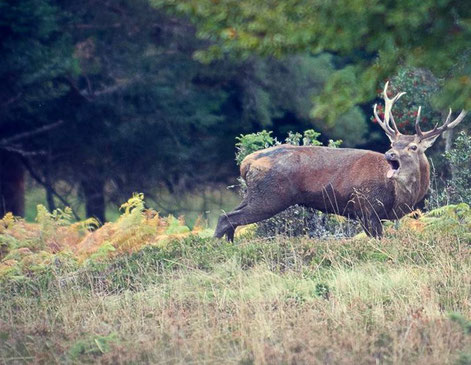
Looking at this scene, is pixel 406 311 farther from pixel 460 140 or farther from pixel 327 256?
pixel 460 140

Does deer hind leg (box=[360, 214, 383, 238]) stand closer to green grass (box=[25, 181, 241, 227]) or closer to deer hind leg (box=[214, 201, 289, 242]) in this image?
deer hind leg (box=[214, 201, 289, 242])

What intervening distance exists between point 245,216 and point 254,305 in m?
3.75

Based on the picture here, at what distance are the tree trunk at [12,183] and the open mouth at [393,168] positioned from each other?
968 centimetres

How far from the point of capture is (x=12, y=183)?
63.4ft

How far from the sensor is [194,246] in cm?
1097

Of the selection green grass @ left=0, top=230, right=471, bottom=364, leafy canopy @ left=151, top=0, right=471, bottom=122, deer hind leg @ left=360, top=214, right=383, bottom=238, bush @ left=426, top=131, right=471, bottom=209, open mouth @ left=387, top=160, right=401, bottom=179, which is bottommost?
green grass @ left=0, top=230, right=471, bottom=364

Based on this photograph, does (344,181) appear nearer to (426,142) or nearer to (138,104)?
(426,142)

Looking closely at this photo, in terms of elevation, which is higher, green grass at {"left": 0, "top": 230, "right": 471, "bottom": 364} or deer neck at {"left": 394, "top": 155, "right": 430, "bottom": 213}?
deer neck at {"left": 394, "top": 155, "right": 430, "bottom": 213}

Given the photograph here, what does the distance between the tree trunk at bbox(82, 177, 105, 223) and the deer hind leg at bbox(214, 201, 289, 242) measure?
795 centimetres

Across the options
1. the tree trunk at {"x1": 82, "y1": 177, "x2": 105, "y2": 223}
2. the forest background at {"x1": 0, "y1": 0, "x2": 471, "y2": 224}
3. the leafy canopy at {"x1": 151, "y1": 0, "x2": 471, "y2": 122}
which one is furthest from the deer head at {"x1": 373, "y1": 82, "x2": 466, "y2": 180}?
the tree trunk at {"x1": 82, "y1": 177, "x2": 105, "y2": 223}

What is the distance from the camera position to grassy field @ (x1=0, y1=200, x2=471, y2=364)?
268 inches

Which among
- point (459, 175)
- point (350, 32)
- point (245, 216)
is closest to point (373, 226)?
point (245, 216)

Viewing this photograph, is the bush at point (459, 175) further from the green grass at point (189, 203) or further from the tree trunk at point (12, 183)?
the tree trunk at point (12, 183)

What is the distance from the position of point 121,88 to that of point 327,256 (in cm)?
969
